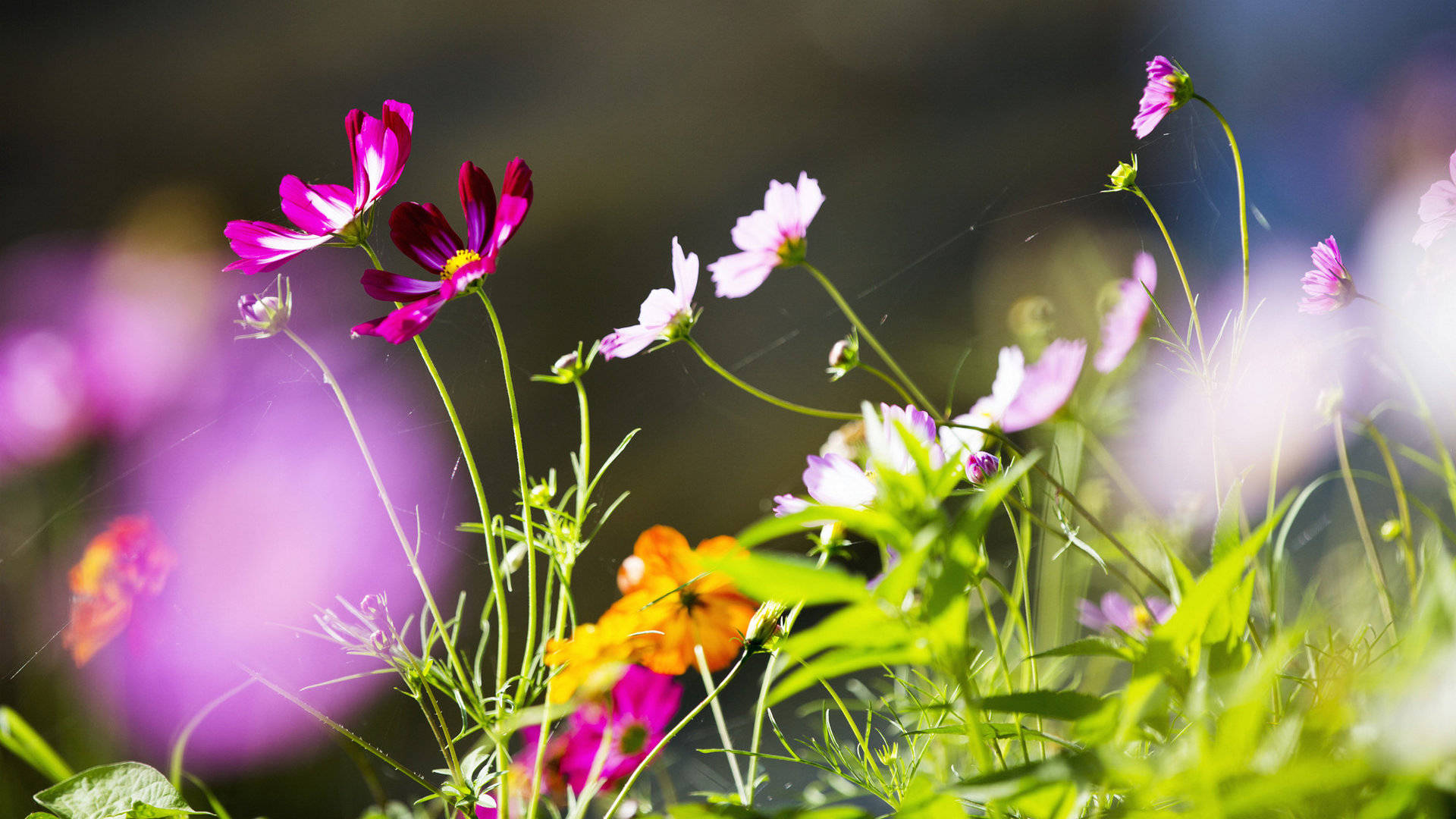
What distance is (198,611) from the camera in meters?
0.29

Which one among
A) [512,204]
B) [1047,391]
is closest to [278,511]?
[512,204]

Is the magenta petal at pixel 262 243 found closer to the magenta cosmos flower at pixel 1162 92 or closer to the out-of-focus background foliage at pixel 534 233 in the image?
the out-of-focus background foliage at pixel 534 233

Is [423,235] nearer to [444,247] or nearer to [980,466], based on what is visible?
[444,247]

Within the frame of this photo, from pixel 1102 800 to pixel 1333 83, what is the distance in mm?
359

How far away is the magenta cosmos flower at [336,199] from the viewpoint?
0.68ft

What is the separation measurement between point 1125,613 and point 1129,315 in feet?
0.47

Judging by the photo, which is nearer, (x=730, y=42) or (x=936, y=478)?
(x=936, y=478)

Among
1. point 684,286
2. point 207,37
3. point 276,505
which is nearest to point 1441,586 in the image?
point 684,286

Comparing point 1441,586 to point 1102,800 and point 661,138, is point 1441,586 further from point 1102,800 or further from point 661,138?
point 661,138

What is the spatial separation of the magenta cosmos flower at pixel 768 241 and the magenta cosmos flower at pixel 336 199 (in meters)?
0.10

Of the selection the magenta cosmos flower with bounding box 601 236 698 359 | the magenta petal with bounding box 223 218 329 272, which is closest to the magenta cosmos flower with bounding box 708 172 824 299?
the magenta cosmos flower with bounding box 601 236 698 359

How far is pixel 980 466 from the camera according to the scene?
208 mm

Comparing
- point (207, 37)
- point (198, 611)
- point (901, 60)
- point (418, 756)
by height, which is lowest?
point (418, 756)

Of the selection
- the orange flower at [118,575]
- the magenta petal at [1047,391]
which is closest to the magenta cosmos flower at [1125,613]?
the magenta petal at [1047,391]
